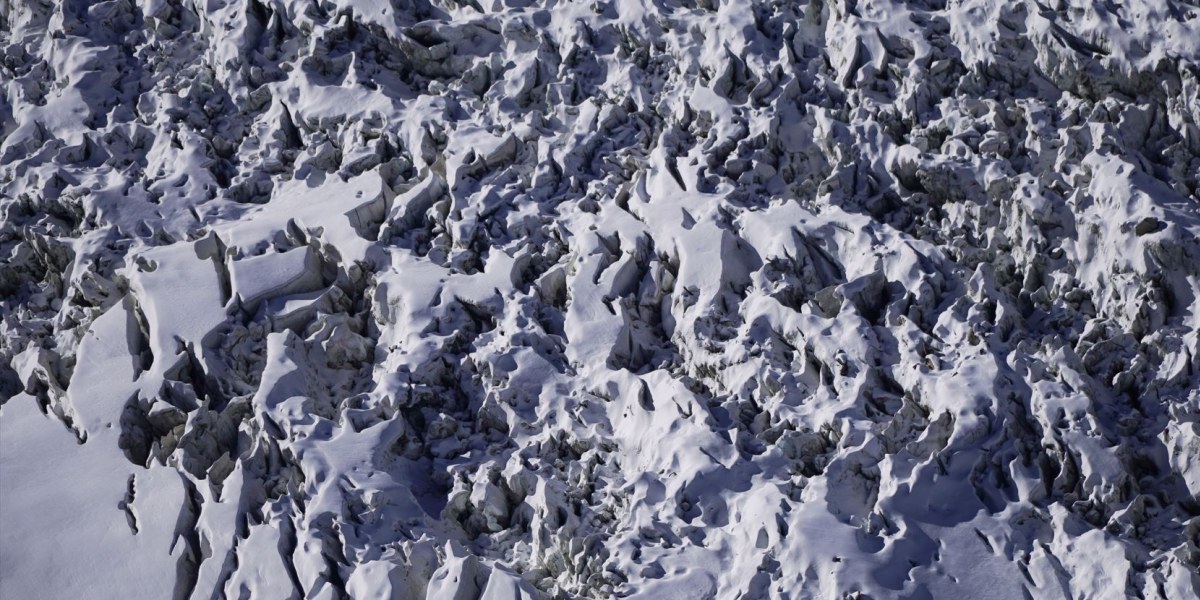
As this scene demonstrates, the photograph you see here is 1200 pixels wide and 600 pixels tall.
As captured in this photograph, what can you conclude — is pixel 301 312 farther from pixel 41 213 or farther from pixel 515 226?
pixel 41 213

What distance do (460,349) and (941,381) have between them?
9.84ft

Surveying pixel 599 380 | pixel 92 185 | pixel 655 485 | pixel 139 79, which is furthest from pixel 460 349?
pixel 139 79

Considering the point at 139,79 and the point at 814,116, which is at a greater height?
the point at 814,116

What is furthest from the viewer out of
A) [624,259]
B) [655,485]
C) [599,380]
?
[624,259]

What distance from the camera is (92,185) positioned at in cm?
1030

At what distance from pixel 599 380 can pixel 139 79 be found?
5365mm

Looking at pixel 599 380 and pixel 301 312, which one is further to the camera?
pixel 301 312

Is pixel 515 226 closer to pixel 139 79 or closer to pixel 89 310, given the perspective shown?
pixel 89 310

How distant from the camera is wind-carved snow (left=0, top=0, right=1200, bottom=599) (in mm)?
7453

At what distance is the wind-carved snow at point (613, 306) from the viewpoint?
7453mm

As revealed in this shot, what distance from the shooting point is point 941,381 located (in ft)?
25.8

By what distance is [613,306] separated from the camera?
28.7 ft

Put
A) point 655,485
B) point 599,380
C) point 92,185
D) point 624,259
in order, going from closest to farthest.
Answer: point 655,485 < point 599,380 < point 624,259 < point 92,185

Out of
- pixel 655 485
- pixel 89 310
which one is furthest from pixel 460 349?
pixel 89 310
